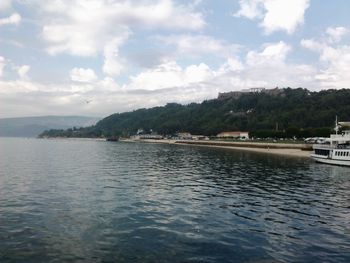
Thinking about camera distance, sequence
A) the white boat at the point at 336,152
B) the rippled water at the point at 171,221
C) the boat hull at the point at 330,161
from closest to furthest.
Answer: the rippled water at the point at 171,221, the boat hull at the point at 330,161, the white boat at the point at 336,152

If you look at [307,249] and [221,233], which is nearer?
[307,249]

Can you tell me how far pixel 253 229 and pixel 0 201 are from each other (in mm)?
23878

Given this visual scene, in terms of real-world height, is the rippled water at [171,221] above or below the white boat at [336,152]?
below

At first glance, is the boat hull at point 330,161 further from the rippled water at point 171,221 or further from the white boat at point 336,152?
the rippled water at point 171,221

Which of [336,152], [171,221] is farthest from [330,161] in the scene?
[171,221]

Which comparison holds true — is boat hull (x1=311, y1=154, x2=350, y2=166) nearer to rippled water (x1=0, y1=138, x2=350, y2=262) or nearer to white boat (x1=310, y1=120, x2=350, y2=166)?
white boat (x1=310, y1=120, x2=350, y2=166)

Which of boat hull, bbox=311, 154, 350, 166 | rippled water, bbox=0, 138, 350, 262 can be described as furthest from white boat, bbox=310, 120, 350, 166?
rippled water, bbox=0, 138, 350, 262

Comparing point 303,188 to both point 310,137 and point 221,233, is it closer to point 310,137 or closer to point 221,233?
point 221,233

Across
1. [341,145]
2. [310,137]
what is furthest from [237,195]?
[310,137]

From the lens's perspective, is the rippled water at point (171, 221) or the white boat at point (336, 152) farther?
the white boat at point (336, 152)

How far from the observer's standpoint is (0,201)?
35.4 m

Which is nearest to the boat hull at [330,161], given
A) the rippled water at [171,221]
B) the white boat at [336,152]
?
the white boat at [336,152]

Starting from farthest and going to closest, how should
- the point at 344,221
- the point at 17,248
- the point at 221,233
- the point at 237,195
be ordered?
the point at 237,195
the point at 344,221
the point at 221,233
the point at 17,248

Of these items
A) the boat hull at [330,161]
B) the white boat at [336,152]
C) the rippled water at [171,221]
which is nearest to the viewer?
the rippled water at [171,221]
